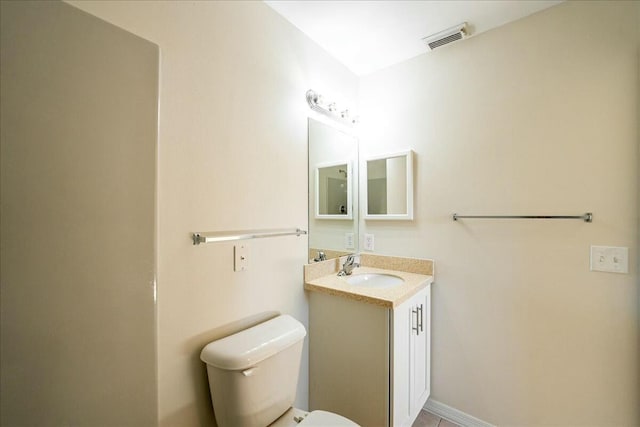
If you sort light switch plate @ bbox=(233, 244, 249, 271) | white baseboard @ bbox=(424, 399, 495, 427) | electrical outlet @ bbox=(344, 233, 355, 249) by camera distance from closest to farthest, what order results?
1. light switch plate @ bbox=(233, 244, 249, 271)
2. white baseboard @ bbox=(424, 399, 495, 427)
3. electrical outlet @ bbox=(344, 233, 355, 249)

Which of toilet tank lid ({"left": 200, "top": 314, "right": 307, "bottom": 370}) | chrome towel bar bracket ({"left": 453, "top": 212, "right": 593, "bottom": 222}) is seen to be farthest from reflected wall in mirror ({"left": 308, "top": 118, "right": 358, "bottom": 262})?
chrome towel bar bracket ({"left": 453, "top": 212, "right": 593, "bottom": 222})

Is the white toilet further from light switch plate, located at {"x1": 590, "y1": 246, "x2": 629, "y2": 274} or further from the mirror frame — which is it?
light switch plate, located at {"x1": 590, "y1": 246, "x2": 629, "y2": 274}

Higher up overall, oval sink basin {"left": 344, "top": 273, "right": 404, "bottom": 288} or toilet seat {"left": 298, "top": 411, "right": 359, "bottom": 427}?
oval sink basin {"left": 344, "top": 273, "right": 404, "bottom": 288}

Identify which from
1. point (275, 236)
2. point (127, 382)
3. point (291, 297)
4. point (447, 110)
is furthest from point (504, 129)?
point (127, 382)

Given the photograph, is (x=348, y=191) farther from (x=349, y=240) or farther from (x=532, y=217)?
(x=532, y=217)

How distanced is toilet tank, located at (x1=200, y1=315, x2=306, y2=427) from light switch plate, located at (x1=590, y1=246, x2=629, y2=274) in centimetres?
157

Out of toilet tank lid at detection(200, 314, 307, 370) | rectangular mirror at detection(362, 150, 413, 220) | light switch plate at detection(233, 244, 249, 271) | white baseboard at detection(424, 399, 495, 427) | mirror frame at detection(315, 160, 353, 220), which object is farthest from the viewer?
rectangular mirror at detection(362, 150, 413, 220)

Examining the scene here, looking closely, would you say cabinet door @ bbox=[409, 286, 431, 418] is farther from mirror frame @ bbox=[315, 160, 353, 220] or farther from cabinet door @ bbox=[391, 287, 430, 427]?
mirror frame @ bbox=[315, 160, 353, 220]

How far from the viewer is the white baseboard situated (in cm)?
171

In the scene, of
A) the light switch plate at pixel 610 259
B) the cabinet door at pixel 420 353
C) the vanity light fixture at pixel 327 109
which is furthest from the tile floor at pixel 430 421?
the vanity light fixture at pixel 327 109

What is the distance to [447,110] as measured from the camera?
1.84m

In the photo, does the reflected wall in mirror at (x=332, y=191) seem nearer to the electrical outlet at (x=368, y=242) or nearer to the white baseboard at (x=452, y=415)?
the electrical outlet at (x=368, y=242)

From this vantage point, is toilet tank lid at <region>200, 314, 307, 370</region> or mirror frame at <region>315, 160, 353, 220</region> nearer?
toilet tank lid at <region>200, 314, 307, 370</region>

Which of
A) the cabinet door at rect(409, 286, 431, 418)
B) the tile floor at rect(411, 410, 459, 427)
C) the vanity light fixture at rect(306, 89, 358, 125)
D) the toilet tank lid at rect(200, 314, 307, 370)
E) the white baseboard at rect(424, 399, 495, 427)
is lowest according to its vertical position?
the tile floor at rect(411, 410, 459, 427)
